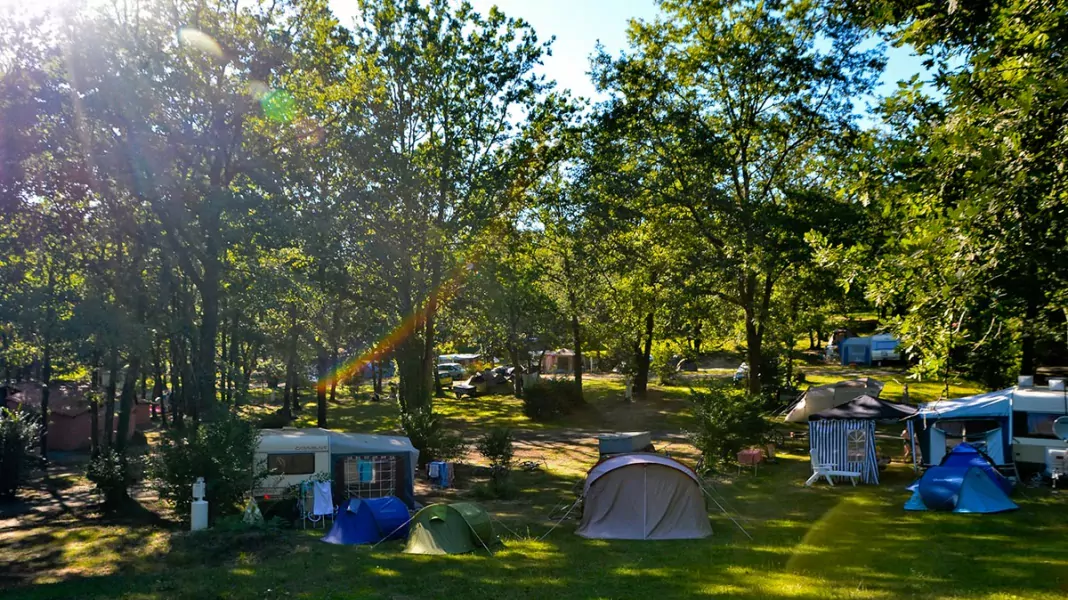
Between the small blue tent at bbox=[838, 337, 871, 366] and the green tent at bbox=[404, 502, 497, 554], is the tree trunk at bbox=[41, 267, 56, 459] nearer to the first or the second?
the green tent at bbox=[404, 502, 497, 554]

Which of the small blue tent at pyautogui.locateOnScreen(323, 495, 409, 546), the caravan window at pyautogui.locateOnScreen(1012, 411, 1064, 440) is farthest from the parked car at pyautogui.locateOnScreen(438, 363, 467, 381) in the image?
the caravan window at pyautogui.locateOnScreen(1012, 411, 1064, 440)

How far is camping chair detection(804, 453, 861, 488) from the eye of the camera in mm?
19078

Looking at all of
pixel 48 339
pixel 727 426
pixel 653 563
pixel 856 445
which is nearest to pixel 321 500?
pixel 653 563

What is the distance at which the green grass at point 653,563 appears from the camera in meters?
10.5

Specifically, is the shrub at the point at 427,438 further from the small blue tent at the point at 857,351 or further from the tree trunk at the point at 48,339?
the small blue tent at the point at 857,351

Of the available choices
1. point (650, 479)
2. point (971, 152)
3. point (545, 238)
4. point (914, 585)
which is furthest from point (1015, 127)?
point (545, 238)

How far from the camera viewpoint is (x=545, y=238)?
32.4 m

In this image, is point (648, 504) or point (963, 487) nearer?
point (648, 504)

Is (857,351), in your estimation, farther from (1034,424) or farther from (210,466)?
(210,466)

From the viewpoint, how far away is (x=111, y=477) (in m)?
19.2

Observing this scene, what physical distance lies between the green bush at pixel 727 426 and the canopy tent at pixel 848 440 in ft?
7.64

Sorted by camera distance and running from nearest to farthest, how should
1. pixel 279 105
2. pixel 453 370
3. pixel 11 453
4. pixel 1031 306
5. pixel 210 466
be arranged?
pixel 1031 306, pixel 210 466, pixel 279 105, pixel 11 453, pixel 453 370

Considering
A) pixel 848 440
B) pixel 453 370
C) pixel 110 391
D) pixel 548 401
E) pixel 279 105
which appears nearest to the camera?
pixel 848 440

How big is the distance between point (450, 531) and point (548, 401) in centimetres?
2305
